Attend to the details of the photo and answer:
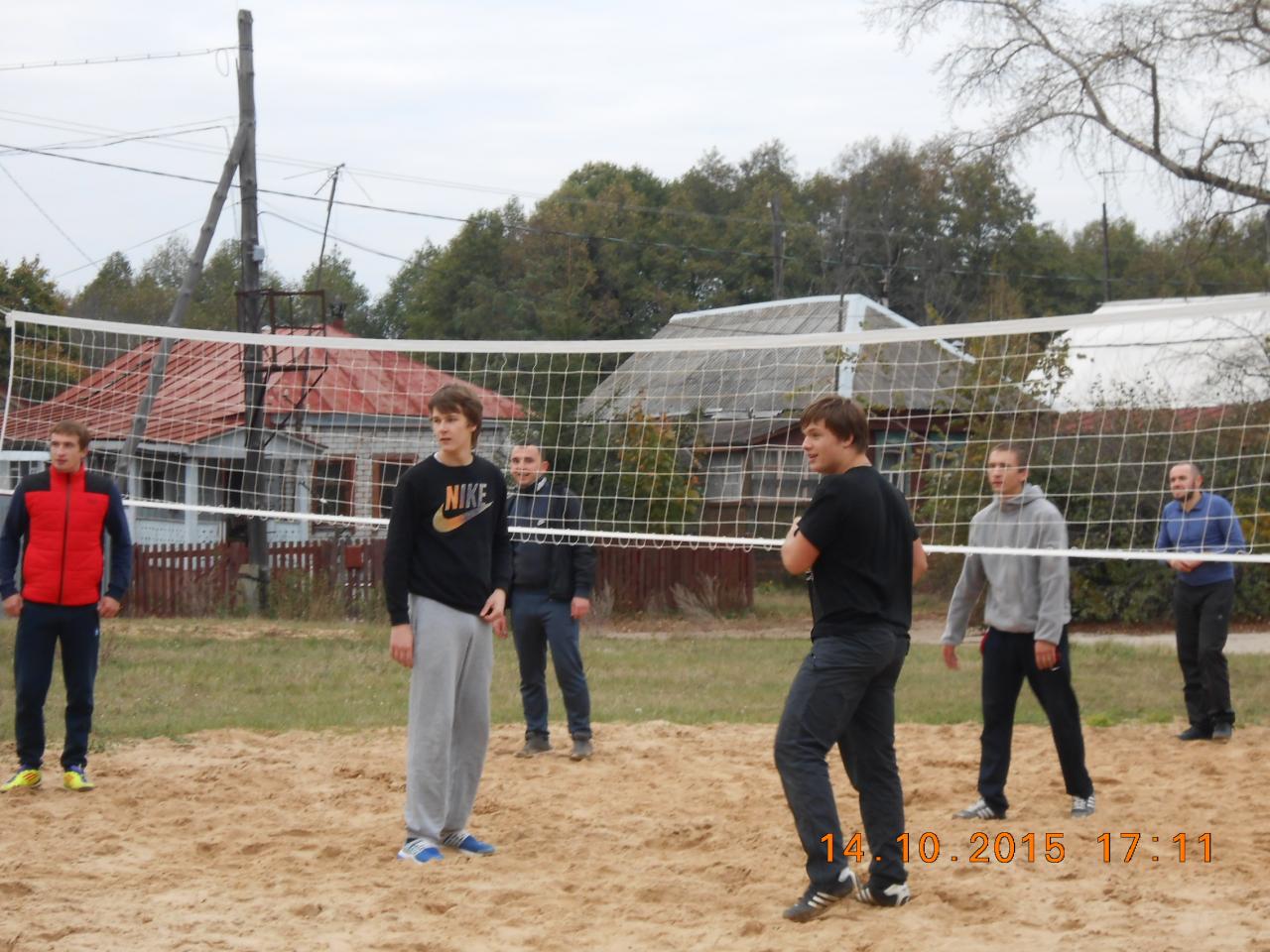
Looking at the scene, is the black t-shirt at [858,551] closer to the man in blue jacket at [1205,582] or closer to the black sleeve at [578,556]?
the black sleeve at [578,556]

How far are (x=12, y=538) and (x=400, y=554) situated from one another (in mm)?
2435

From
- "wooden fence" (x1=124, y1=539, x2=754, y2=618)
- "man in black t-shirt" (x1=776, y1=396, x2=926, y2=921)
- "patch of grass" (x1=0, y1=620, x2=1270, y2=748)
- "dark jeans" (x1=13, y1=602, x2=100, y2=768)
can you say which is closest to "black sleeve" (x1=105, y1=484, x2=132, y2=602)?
"dark jeans" (x1=13, y1=602, x2=100, y2=768)

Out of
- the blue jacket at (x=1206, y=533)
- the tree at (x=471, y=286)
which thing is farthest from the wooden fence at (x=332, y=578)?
the tree at (x=471, y=286)

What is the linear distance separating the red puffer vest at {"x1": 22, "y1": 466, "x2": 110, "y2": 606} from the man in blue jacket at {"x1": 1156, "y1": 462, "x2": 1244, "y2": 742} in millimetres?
5787

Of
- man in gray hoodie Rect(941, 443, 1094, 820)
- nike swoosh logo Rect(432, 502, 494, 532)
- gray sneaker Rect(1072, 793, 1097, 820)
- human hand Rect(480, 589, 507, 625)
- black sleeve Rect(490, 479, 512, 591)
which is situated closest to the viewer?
nike swoosh logo Rect(432, 502, 494, 532)

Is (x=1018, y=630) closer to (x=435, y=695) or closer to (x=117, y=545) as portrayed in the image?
(x=435, y=695)

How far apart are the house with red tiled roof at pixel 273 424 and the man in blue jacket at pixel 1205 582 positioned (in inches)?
163

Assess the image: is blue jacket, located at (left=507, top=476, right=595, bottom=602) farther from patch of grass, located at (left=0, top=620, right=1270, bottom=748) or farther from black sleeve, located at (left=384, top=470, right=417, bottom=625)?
black sleeve, located at (left=384, top=470, right=417, bottom=625)

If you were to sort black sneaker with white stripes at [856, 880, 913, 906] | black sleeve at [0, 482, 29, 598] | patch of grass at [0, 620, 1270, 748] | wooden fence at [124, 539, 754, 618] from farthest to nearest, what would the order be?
wooden fence at [124, 539, 754, 618]
patch of grass at [0, 620, 1270, 748]
black sleeve at [0, 482, 29, 598]
black sneaker with white stripes at [856, 880, 913, 906]

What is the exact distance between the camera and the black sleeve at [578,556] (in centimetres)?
766

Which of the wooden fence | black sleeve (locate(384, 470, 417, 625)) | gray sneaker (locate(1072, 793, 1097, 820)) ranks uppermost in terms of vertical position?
black sleeve (locate(384, 470, 417, 625))

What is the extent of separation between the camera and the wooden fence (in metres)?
18.4

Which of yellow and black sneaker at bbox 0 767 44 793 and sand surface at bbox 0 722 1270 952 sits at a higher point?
sand surface at bbox 0 722 1270 952
